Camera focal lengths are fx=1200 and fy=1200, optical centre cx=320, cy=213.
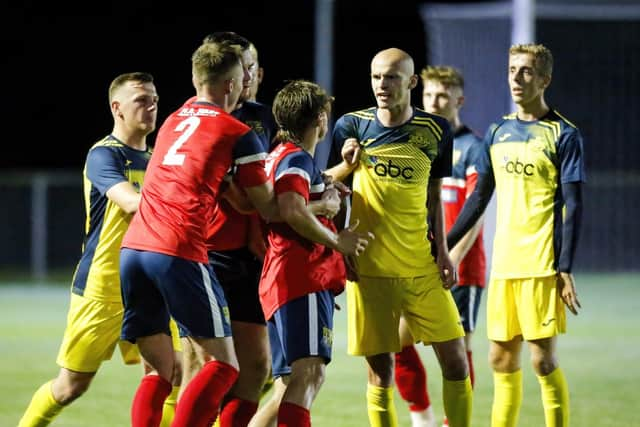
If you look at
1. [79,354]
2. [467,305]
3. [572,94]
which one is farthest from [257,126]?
[572,94]

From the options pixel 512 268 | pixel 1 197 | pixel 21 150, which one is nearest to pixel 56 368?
pixel 512 268

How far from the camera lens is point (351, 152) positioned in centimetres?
616

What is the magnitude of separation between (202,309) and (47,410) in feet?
4.26

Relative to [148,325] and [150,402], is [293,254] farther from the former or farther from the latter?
[150,402]

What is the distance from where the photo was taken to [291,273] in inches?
219

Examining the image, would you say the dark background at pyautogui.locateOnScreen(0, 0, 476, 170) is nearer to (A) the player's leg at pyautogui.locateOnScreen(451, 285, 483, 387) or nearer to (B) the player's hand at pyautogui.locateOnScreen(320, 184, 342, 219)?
(A) the player's leg at pyautogui.locateOnScreen(451, 285, 483, 387)

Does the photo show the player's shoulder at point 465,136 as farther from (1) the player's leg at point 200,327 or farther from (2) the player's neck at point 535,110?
(1) the player's leg at point 200,327

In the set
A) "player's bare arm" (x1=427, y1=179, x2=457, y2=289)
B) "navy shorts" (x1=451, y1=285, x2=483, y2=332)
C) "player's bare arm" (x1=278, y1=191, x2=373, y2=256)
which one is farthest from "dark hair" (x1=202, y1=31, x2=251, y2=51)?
"navy shorts" (x1=451, y1=285, x2=483, y2=332)

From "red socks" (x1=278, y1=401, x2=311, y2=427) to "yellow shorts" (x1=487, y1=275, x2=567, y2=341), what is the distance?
1.43 m

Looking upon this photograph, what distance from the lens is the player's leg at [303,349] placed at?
5445 mm

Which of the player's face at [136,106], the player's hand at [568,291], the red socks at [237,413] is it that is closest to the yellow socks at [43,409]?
the red socks at [237,413]

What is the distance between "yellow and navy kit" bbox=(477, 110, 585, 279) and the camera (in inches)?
247

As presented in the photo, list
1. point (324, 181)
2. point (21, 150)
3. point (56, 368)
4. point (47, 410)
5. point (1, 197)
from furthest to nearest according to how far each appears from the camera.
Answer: point (21, 150) < point (1, 197) < point (56, 368) < point (47, 410) < point (324, 181)

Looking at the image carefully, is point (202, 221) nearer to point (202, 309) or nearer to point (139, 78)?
point (202, 309)
